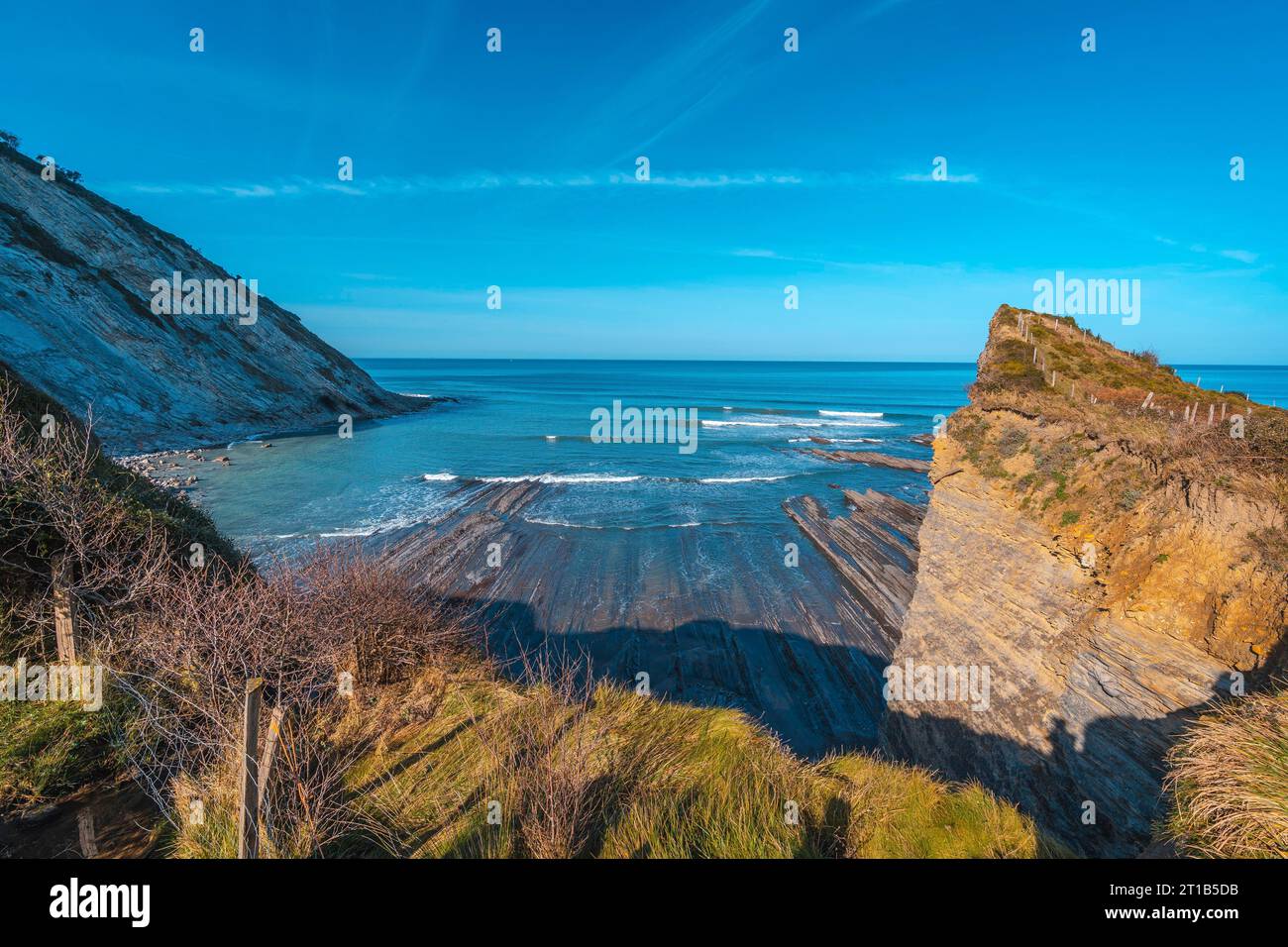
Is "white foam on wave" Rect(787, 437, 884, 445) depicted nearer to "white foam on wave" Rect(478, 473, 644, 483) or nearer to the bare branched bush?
"white foam on wave" Rect(478, 473, 644, 483)

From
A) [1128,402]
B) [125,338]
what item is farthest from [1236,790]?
[125,338]

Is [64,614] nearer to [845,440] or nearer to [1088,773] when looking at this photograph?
[1088,773]

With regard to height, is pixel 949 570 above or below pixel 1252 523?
below

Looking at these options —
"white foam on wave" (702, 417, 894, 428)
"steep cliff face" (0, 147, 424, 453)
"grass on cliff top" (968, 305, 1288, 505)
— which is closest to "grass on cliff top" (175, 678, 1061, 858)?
"grass on cliff top" (968, 305, 1288, 505)
